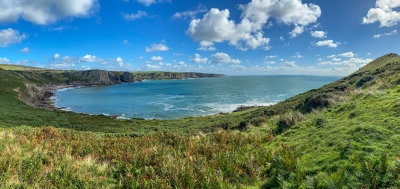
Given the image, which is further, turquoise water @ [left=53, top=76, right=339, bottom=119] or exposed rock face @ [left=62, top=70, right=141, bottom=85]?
exposed rock face @ [left=62, top=70, right=141, bottom=85]

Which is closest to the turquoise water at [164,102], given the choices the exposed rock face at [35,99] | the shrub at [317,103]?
the exposed rock face at [35,99]

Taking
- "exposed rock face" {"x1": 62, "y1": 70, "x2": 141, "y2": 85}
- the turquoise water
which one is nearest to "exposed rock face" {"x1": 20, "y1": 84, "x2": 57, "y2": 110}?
the turquoise water

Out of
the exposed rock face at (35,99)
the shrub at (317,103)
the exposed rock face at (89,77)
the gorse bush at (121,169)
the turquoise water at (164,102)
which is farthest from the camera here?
the exposed rock face at (89,77)

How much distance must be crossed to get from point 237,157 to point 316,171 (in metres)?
2.94

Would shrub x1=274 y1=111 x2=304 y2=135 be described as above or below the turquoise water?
above

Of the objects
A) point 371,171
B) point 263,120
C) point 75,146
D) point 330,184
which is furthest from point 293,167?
point 263,120

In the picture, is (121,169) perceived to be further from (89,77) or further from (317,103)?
(89,77)

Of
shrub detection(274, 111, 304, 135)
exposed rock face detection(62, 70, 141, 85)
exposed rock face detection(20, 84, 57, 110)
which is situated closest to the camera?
shrub detection(274, 111, 304, 135)

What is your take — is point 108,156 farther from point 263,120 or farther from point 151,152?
point 263,120

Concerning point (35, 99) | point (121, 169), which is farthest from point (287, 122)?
point (35, 99)

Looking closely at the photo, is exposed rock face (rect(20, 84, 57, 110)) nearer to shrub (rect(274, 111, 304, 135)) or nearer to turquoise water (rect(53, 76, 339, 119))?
turquoise water (rect(53, 76, 339, 119))

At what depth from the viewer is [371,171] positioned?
4.65m

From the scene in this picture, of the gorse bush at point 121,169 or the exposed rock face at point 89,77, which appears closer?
the gorse bush at point 121,169

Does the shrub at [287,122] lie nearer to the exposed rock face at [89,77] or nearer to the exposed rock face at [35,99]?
the exposed rock face at [35,99]
